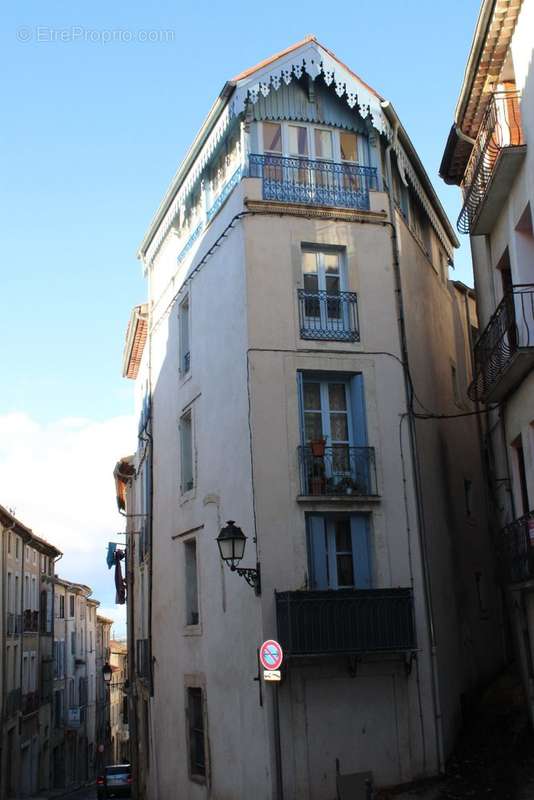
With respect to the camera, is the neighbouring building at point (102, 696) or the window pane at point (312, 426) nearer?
the window pane at point (312, 426)

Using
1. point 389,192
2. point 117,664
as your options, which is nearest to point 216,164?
point 389,192

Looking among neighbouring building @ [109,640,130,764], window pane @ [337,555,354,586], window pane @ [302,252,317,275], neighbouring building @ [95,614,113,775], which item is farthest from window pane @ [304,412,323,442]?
neighbouring building @ [109,640,130,764]

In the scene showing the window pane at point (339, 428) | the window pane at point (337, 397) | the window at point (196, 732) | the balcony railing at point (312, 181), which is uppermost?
the balcony railing at point (312, 181)

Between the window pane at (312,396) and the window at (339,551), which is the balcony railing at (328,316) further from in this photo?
the window at (339,551)

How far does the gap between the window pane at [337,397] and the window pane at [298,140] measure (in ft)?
15.0

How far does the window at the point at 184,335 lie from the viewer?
62.8 ft

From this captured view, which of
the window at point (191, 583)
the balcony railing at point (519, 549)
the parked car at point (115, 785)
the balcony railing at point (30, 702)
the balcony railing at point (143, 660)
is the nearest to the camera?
the balcony railing at point (519, 549)

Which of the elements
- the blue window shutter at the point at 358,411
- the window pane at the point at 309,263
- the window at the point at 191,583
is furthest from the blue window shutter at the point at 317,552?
the window pane at the point at 309,263

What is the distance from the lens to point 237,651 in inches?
589

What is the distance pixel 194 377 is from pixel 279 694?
6778 mm

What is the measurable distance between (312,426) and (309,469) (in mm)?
860

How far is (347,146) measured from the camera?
1739cm

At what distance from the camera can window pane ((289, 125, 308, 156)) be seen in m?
17.0

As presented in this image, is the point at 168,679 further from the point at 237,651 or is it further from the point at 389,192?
the point at 389,192
